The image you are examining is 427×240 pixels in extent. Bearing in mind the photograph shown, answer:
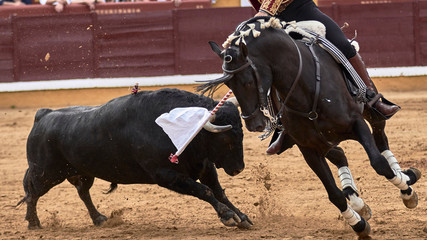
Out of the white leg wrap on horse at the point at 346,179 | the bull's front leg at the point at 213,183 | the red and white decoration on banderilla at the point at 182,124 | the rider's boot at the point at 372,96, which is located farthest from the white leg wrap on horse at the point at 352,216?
the red and white decoration on banderilla at the point at 182,124

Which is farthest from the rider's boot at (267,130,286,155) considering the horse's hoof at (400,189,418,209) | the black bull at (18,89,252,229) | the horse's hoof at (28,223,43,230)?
the horse's hoof at (28,223,43,230)

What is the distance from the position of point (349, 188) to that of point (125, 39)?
7875 mm

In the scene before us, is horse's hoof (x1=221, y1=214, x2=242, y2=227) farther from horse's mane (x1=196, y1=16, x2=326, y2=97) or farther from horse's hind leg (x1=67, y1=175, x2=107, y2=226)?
horse's hind leg (x1=67, y1=175, x2=107, y2=226)

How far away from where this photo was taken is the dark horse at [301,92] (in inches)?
152

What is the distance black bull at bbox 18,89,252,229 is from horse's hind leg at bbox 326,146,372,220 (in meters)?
0.68

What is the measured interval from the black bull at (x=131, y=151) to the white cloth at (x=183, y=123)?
0.11 metres

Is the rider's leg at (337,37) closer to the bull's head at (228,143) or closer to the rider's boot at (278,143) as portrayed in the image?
the rider's boot at (278,143)

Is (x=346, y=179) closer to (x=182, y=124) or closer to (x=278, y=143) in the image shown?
(x=278, y=143)

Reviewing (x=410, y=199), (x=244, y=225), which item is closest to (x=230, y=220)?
(x=244, y=225)

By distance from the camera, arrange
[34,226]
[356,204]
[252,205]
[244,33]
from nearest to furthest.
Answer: [244,33] < [356,204] < [34,226] < [252,205]

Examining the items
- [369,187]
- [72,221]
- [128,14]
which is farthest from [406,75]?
[72,221]

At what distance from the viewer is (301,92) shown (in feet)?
13.8

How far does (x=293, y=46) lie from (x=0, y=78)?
882cm

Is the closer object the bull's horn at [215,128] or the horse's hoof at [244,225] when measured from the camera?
the bull's horn at [215,128]
